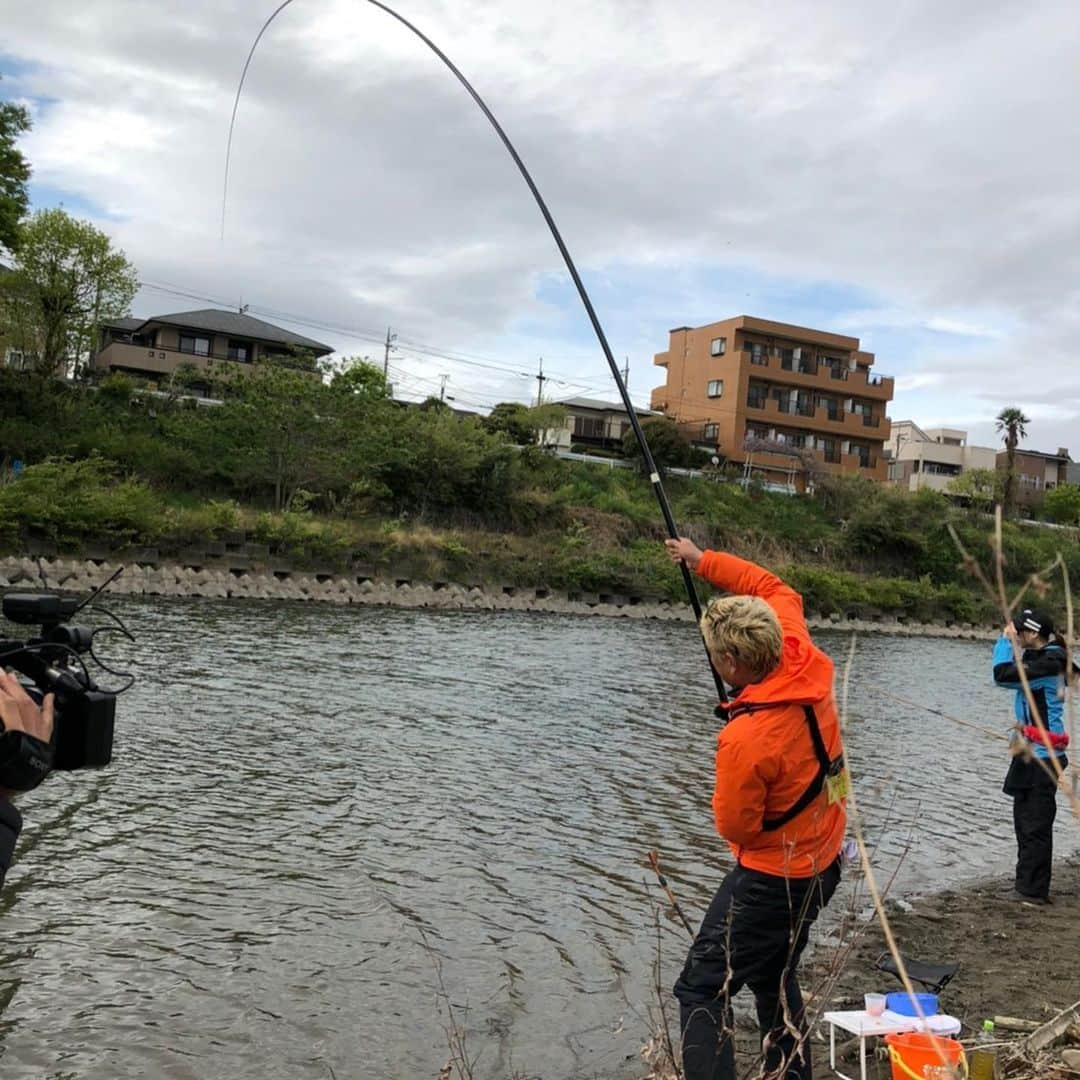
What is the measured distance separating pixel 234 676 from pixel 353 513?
62.7 ft

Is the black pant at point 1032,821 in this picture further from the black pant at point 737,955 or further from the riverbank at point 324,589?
the riverbank at point 324,589

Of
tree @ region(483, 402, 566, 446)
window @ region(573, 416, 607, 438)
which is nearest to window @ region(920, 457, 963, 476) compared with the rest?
window @ region(573, 416, 607, 438)

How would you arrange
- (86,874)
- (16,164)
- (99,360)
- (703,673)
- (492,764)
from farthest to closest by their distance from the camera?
(99,360), (16,164), (703,673), (492,764), (86,874)

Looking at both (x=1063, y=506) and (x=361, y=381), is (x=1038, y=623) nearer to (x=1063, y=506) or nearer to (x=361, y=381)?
(x=361, y=381)

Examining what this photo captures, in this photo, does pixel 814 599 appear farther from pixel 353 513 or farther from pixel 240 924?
pixel 240 924

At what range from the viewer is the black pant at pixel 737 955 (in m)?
2.90

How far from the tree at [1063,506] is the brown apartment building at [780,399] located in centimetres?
855

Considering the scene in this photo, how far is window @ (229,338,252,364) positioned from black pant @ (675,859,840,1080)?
1880 inches

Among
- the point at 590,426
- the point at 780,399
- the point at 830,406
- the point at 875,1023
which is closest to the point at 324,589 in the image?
the point at 875,1023

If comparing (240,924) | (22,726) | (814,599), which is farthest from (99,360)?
(22,726)

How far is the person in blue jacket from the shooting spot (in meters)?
5.43

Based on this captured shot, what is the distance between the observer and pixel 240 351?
48.3 m

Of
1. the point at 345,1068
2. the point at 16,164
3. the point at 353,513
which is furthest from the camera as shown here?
the point at 353,513

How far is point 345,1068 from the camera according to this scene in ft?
13.3
